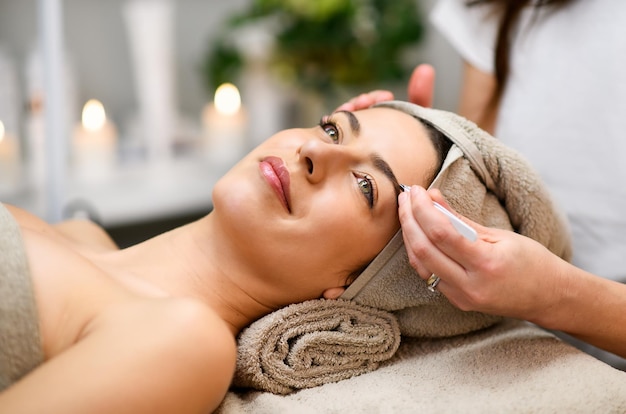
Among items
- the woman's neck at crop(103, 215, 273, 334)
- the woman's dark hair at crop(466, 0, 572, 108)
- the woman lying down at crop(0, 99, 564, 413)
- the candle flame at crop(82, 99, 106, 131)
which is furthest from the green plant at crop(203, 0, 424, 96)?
the woman's neck at crop(103, 215, 273, 334)

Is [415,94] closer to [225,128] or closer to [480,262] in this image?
[480,262]

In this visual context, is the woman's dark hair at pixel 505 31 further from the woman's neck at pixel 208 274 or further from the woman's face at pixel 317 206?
the woman's neck at pixel 208 274

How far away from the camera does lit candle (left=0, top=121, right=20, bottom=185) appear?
1.71 m

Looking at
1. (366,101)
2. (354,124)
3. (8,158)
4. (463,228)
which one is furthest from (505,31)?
(8,158)

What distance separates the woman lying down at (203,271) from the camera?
731 millimetres

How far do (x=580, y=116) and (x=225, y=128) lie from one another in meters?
1.15

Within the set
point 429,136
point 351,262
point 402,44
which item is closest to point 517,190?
point 429,136

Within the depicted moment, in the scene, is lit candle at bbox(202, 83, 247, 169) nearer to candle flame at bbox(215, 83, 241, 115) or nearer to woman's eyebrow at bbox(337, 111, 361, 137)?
candle flame at bbox(215, 83, 241, 115)

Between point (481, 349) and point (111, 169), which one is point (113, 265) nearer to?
point (481, 349)

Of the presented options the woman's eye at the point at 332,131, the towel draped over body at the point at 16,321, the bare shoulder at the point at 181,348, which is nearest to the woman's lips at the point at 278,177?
→ the woman's eye at the point at 332,131

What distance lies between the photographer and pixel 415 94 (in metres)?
1.22

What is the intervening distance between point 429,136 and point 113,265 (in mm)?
533

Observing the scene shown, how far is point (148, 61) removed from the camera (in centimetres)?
201

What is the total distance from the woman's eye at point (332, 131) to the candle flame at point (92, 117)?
1055mm
